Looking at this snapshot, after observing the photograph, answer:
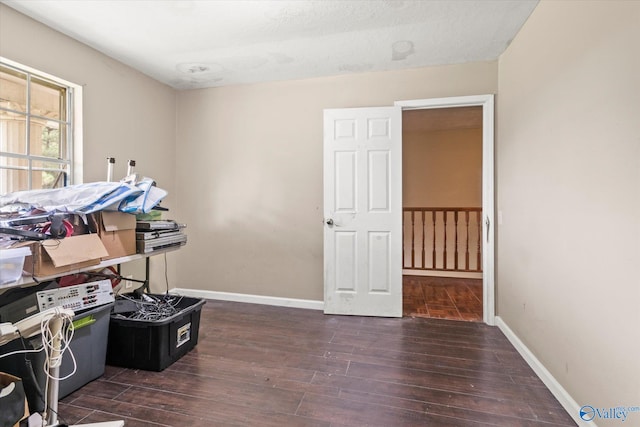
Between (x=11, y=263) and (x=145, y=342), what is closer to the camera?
(x=11, y=263)

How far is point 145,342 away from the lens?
2.03m

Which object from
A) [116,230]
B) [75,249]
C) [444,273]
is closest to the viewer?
[75,249]

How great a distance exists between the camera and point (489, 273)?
9.32ft

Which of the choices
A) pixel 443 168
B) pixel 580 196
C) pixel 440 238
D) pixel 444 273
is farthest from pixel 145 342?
pixel 443 168

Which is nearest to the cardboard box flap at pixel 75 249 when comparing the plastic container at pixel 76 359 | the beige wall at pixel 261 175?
the plastic container at pixel 76 359

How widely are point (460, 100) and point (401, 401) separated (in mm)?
2617

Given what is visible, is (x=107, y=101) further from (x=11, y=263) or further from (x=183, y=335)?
(x=183, y=335)

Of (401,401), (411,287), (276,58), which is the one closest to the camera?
(401,401)

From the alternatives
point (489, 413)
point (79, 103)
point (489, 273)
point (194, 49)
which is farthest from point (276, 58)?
point (489, 413)

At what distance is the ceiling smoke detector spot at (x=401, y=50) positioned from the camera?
2539mm

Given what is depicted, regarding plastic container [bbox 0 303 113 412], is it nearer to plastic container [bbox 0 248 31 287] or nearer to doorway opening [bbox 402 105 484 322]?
plastic container [bbox 0 248 31 287]

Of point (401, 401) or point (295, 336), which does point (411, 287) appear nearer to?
point (295, 336)

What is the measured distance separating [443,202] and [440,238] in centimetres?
62

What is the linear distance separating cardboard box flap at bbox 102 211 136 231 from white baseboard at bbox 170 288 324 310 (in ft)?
5.41
